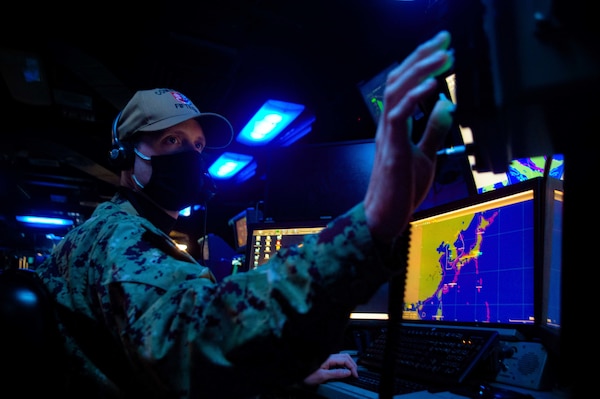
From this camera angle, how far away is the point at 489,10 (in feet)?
1.62

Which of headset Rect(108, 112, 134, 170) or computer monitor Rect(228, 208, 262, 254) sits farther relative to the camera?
computer monitor Rect(228, 208, 262, 254)

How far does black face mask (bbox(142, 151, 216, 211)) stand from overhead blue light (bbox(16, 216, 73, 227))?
10.3 meters

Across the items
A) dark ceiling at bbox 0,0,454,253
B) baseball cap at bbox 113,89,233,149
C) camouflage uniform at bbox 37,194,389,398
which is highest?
dark ceiling at bbox 0,0,454,253

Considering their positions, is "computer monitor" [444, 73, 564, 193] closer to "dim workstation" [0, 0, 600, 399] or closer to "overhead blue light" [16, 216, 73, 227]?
"dim workstation" [0, 0, 600, 399]

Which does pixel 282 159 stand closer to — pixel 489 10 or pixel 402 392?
pixel 402 392

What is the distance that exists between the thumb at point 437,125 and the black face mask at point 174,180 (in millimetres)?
932

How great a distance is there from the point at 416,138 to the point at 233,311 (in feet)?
8.60

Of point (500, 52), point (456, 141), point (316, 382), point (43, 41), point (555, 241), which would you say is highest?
point (43, 41)

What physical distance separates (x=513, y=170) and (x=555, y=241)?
426 mm

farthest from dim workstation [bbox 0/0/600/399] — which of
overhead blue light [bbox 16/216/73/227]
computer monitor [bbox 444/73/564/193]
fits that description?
overhead blue light [bbox 16/216/73/227]

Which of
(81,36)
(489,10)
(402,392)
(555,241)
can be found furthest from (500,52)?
(81,36)

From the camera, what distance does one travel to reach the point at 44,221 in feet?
34.5

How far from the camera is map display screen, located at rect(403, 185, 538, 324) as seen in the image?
4.32 feet

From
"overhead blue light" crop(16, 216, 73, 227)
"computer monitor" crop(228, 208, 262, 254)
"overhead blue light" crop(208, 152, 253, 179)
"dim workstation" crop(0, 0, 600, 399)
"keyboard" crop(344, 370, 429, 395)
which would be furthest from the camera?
"overhead blue light" crop(16, 216, 73, 227)
